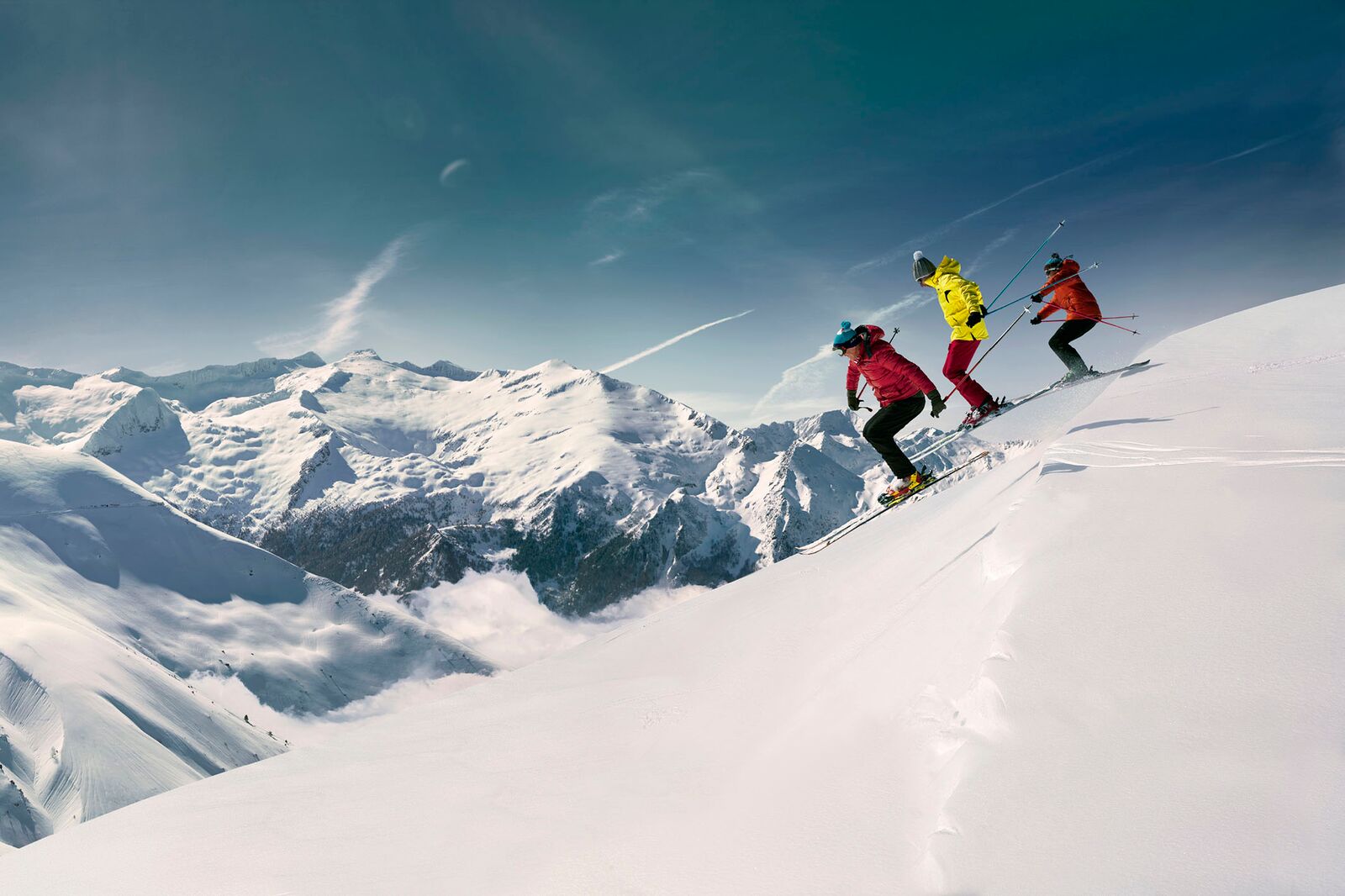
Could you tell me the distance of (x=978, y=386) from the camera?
1530cm

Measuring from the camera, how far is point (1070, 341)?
16.9 m

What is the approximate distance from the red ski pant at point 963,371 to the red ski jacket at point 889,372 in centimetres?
278

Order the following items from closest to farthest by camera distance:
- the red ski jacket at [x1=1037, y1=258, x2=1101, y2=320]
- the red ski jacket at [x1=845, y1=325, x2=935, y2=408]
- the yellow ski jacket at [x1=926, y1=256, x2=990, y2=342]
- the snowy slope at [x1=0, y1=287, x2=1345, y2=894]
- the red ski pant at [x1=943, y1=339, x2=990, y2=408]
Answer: the snowy slope at [x1=0, y1=287, x2=1345, y2=894], the red ski jacket at [x1=845, y1=325, x2=935, y2=408], the yellow ski jacket at [x1=926, y1=256, x2=990, y2=342], the red ski pant at [x1=943, y1=339, x2=990, y2=408], the red ski jacket at [x1=1037, y1=258, x2=1101, y2=320]

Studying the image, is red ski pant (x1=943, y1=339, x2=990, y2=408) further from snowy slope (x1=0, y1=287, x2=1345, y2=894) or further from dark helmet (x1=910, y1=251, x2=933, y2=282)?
snowy slope (x1=0, y1=287, x2=1345, y2=894)

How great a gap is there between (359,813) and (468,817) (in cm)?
154

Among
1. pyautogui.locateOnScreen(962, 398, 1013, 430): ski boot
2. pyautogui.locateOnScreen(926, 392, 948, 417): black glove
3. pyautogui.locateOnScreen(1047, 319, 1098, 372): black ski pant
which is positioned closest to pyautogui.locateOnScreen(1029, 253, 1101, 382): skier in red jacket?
pyautogui.locateOnScreen(1047, 319, 1098, 372): black ski pant

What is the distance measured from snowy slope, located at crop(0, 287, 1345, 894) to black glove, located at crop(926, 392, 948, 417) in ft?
11.3

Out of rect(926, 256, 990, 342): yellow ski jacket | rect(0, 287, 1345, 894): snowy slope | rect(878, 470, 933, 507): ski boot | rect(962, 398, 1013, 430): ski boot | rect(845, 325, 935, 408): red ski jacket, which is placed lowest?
rect(0, 287, 1345, 894): snowy slope

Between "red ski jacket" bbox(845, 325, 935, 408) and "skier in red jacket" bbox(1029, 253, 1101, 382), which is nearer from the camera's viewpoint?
"red ski jacket" bbox(845, 325, 935, 408)

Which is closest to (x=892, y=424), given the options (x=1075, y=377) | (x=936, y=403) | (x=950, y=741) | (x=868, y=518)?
(x=936, y=403)

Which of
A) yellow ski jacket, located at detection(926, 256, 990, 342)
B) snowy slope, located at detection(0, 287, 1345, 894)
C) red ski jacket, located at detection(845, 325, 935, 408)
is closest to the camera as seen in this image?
snowy slope, located at detection(0, 287, 1345, 894)

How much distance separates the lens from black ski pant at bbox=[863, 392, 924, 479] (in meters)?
12.7

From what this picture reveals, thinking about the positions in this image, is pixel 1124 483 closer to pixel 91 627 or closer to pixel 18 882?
pixel 18 882

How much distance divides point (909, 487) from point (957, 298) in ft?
14.6
